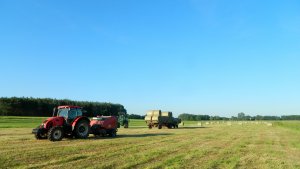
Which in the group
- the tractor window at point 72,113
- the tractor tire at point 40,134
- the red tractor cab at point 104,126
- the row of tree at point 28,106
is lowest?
the tractor tire at point 40,134

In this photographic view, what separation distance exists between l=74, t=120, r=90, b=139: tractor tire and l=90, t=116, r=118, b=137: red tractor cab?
183cm

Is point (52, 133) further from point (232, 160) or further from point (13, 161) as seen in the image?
point (232, 160)

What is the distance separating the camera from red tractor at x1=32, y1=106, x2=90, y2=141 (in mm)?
20875

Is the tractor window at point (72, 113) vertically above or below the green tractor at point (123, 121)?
below

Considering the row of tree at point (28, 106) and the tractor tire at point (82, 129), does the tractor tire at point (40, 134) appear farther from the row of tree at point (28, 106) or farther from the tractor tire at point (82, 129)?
the row of tree at point (28, 106)

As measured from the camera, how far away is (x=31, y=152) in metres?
14.9

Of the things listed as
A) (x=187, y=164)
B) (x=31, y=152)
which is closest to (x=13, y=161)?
(x=31, y=152)

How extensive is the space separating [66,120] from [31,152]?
704 cm

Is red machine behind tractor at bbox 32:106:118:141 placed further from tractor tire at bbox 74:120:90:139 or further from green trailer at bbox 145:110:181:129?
green trailer at bbox 145:110:181:129

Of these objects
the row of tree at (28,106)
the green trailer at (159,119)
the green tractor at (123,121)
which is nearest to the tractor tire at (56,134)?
the green tractor at (123,121)

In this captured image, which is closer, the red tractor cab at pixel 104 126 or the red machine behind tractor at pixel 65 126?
the red machine behind tractor at pixel 65 126

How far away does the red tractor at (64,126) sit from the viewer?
20.9m

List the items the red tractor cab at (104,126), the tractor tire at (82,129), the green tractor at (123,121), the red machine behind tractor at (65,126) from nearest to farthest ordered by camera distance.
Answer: the red machine behind tractor at (65,126)
the tractor tire at (82,129)
the red tractor cab at (104,126)
the green tractor at (123,121)

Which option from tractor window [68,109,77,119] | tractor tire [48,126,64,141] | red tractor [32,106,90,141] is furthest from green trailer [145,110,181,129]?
tractor tire [48,126,64,141]
